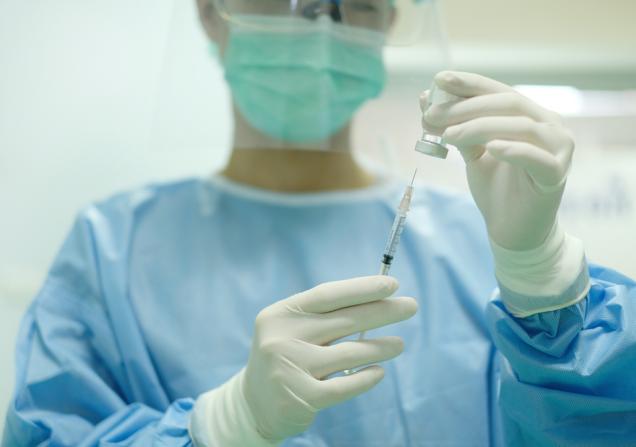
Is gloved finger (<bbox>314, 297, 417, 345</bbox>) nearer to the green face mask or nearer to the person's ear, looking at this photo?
the green face mask

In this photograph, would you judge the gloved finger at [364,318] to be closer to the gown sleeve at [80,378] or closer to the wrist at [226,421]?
the wrist at [226,421]

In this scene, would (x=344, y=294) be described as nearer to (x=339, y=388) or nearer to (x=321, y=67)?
(x=339, y=388)

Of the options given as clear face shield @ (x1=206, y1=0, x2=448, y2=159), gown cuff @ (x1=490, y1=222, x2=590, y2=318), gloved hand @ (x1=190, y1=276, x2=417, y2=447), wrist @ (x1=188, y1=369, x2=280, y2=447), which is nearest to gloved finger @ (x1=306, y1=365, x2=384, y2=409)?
gloved hand @ (x1=190, y1=276, x2=417, y2=447)

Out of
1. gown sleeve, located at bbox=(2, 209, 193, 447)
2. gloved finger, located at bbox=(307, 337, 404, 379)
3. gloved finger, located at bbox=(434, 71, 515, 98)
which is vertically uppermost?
gloved finger, located at bbox=(434, 71, 515, 98)

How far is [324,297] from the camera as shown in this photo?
0.79 meters

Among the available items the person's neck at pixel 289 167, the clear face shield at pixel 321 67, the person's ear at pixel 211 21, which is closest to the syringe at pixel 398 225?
the clear face shield at pixel 321 67

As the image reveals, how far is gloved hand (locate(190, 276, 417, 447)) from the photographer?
30.5 inches

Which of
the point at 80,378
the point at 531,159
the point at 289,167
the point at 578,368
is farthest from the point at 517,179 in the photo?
the point at 80,378

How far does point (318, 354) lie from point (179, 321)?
0.40 meters

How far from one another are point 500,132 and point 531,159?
0.17 ft

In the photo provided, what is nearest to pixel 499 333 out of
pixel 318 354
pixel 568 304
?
pixel 568 304

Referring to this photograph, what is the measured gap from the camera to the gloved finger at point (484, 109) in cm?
75

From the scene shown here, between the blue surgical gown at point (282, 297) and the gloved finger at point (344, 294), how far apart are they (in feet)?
0.59

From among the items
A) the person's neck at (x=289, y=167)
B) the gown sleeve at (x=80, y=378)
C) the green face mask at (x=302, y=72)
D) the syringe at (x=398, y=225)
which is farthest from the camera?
the person's neck at (x=289, y=167)
